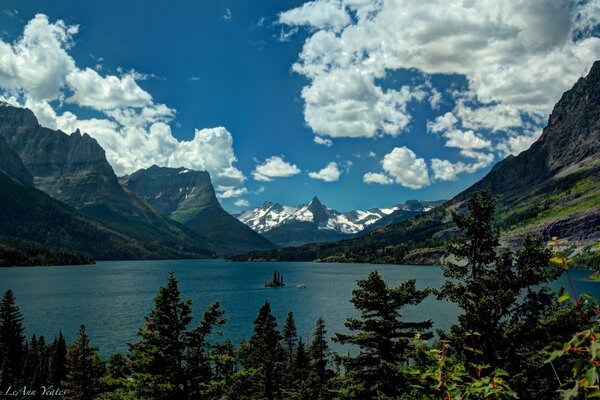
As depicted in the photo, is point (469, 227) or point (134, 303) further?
point (134, 303)

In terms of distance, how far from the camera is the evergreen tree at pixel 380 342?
29.6 meters

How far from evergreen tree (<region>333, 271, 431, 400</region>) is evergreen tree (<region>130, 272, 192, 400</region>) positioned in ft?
39.1

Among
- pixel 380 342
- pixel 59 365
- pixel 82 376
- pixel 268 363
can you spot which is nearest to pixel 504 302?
pixel 380 342

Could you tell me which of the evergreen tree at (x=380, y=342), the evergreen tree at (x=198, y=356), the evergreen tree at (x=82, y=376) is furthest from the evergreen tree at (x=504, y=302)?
the evergreen tree at (x=82, y=376)

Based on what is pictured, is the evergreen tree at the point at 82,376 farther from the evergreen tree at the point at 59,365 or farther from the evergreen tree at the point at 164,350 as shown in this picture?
the evergreen tree at the point at 164,350

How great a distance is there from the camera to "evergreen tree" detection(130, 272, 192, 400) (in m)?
30.2

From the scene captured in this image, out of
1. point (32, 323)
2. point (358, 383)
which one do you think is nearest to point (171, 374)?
point (358, 383)

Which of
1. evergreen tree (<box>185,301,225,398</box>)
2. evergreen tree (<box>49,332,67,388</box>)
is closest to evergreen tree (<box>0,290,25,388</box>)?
evergreen tree (<box>49,332,67,388</box>)

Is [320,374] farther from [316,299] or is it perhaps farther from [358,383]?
[316,299]

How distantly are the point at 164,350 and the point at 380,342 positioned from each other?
15.6 m

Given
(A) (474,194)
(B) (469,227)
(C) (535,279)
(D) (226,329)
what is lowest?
(D) (226,329)

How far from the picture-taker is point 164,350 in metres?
31.6

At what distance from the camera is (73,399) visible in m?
56.1

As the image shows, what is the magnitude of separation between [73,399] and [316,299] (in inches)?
5866
